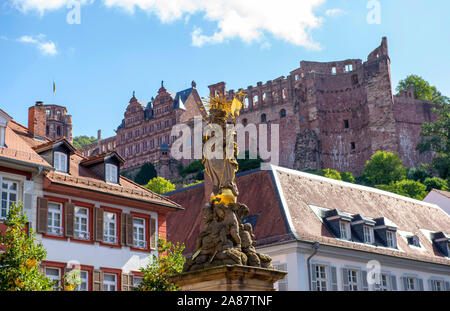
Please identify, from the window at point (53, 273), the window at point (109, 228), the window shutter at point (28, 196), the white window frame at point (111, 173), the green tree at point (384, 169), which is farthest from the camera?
the green tree at point (384, 169)

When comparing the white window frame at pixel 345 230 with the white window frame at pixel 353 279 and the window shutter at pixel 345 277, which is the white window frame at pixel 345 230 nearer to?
the white window frame at pixel 353 279

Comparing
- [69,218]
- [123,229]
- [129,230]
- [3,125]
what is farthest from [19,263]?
[129,230]

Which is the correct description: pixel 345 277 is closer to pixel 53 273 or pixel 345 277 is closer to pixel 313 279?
pixel 313 279

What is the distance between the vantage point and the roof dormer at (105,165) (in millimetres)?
30750

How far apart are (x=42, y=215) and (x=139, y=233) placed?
483 centimetres

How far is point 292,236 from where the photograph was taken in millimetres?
31312

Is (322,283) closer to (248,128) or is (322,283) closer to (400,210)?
(400,210)

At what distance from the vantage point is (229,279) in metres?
12.1

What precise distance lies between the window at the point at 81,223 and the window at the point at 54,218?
72 cm

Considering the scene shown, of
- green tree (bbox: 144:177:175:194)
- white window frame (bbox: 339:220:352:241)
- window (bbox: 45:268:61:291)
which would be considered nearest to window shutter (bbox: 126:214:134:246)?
window (bbox: 45:268:61:291)

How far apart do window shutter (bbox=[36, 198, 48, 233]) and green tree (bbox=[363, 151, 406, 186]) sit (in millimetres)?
71495

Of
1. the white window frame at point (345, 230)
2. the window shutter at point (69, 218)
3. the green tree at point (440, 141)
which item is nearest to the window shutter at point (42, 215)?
the window shutter at point (69, 218)
